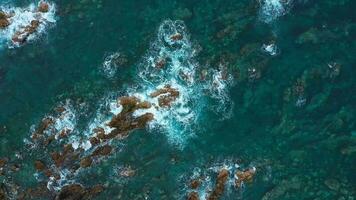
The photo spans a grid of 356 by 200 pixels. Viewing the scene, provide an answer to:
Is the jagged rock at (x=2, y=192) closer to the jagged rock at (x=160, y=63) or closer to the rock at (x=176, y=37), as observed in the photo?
the jagged rock at (x=160, y=63)

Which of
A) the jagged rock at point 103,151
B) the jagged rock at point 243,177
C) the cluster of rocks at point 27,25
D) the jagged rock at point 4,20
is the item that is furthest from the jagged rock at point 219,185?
the jagged rock at point 4,20

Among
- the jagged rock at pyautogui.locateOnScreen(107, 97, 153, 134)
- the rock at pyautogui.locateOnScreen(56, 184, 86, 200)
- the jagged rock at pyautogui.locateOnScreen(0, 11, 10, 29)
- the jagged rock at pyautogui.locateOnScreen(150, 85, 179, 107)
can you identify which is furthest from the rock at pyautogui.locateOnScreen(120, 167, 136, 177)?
the jagged rock at pyautogui.locateOnScreen(0, 11, 10, 29)

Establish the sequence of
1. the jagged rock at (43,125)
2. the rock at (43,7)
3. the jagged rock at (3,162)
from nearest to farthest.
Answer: the jagged rock at (3,162) < the jagged rock at (43,125) < the rock at (43,7)

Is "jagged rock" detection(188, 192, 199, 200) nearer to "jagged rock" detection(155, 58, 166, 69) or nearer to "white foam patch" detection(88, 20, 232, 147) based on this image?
"white foam patch" detection(88, 20, 232, 147)

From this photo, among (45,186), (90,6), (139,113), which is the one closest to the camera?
(45,186)

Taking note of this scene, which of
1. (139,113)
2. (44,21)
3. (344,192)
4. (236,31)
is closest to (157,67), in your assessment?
(139,113)

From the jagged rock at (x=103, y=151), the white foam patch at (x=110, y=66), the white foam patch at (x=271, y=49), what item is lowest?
the jagged rock at (x=103, y=151)

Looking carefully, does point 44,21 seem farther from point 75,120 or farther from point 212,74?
point 212,74
